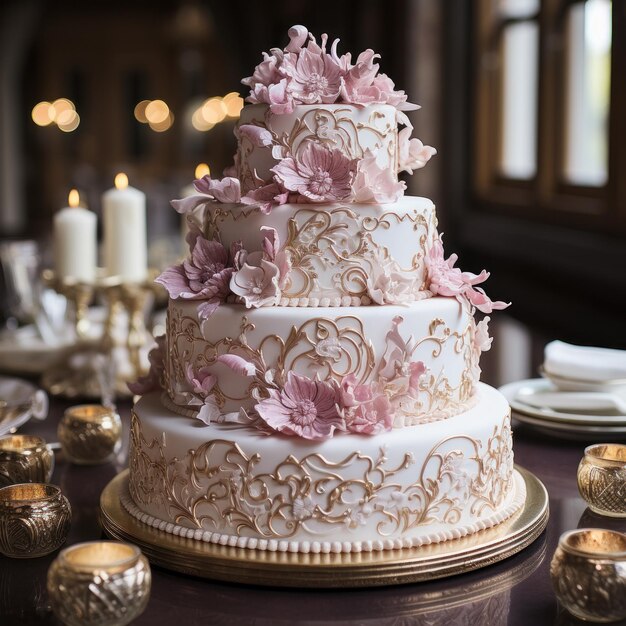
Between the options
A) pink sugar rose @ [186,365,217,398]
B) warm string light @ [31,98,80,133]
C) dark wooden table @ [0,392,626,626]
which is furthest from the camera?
warm string light @ [31,98,80,133]

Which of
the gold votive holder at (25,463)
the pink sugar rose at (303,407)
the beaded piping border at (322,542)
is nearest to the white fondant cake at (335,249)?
the pink sugar rose at (303,407)

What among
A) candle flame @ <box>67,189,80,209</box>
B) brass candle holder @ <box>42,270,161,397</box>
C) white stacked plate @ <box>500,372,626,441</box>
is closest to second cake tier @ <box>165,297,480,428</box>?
white stacked plate @ <box>500,372,626,441</box>

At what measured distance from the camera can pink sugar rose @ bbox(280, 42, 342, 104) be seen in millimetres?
1919

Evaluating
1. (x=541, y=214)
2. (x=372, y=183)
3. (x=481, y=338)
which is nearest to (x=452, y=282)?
(x=481, y=338)

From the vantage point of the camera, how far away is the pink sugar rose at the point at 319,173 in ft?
6.17

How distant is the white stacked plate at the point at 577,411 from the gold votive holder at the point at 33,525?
4.20 ft

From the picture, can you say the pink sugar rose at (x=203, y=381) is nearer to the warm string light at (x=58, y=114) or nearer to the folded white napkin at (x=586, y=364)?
the folded white napkin at (x=586, y=364)

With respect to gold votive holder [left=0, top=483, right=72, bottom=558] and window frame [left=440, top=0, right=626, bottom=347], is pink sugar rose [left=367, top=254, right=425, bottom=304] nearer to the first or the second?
gold votive holder [left=0, top=483, right=72, bottom=558]

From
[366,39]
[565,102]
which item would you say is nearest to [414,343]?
[565,102]

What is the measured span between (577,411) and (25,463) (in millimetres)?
1383

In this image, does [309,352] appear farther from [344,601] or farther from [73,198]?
[73,198]

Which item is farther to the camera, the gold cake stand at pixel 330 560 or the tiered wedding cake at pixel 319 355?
the tiered wedding cake at pixel 319 355

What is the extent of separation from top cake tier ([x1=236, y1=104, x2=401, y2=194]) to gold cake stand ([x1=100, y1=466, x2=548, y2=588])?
65cm

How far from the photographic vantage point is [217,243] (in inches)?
76.0
